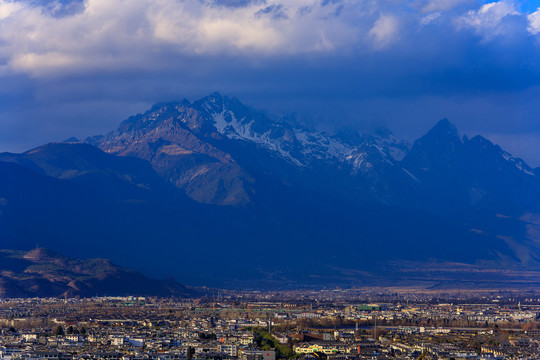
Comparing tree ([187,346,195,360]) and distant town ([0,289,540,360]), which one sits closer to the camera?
tree ([187,346,195,360])

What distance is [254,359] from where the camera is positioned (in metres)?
103

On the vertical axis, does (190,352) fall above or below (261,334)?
below

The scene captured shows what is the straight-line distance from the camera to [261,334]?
138625 millimetres

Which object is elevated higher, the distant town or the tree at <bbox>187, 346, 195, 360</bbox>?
the distant town

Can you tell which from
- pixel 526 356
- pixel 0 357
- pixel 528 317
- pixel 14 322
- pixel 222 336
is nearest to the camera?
pixel 0 357

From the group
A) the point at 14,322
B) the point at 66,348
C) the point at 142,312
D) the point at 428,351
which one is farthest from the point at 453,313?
the point at 66,348

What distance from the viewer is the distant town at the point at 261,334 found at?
360 ft

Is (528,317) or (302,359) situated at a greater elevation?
(528,317)

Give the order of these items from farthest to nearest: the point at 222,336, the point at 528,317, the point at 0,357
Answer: the point at 528,317 → the point at 222,336 → the point at 0,357

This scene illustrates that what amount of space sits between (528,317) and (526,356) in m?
77.1

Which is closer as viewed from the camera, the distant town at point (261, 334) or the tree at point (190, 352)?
the tree at point (190, 352)

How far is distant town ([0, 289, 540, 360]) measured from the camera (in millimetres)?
109625

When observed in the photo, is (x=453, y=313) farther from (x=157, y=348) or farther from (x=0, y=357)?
(x=0, y=357)

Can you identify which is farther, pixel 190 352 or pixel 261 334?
pixel 261 334
